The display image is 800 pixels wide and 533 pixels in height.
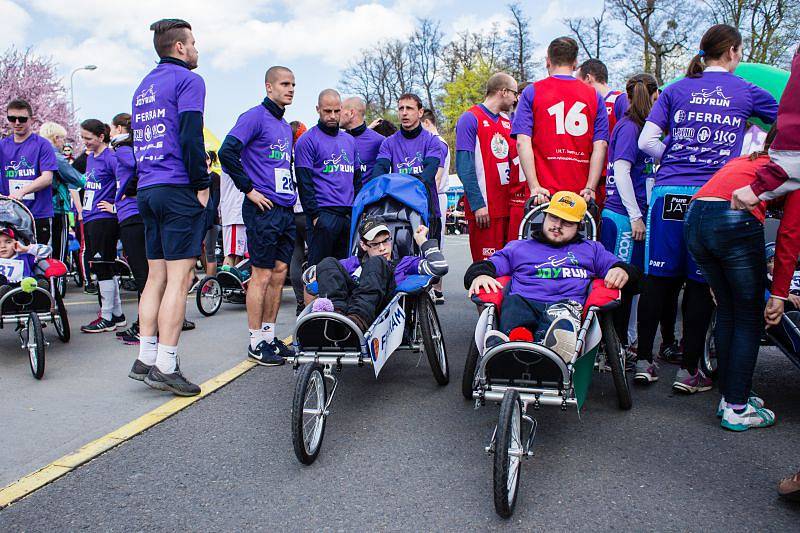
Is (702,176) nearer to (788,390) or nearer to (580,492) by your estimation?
(788,390)

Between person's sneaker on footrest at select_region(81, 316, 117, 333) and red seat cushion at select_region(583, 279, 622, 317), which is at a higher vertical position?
red seat cushion at select_region(583, 279, 622, 317)

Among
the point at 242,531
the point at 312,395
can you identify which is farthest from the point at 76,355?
the point at 242,531

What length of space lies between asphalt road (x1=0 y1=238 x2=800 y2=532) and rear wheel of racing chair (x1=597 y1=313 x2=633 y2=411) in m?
0.13

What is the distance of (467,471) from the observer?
3.18 meters

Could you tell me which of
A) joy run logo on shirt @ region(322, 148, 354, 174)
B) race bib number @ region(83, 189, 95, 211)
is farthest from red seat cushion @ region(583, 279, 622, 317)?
race bib number @ region(83, 189, 95, 211)

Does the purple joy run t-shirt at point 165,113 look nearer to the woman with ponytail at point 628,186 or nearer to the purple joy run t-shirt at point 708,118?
the woman with ponytail at point 628,186

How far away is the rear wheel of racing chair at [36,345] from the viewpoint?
462cm

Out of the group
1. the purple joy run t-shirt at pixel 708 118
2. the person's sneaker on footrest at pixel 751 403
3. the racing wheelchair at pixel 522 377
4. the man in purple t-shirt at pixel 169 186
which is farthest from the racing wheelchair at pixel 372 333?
the purple joy run t-shirt at pixel 708 118

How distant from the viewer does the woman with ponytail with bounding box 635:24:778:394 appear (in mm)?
4250

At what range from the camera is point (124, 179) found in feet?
19.8

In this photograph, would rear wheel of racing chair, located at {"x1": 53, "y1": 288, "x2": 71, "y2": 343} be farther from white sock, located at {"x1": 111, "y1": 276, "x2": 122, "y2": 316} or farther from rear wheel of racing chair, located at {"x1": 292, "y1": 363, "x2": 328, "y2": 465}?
rear wheel of racing chair, located at {"x1": 292, "y1": 363, "x2": 328, "y2": 465}

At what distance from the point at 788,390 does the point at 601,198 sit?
1.99 m

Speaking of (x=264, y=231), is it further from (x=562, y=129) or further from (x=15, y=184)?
(x=15, y=184)

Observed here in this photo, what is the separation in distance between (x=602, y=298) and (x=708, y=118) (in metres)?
1.66
